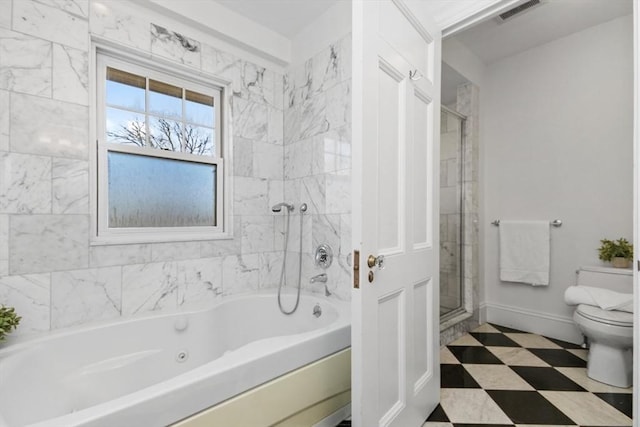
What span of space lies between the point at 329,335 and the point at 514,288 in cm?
227

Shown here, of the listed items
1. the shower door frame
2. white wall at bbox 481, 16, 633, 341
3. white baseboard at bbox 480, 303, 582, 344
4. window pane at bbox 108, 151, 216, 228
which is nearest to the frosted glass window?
window pane at bbox 108, 151, 216, 228

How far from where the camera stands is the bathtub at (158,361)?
98 cm

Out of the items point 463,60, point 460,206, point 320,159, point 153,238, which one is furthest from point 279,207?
point 463,60

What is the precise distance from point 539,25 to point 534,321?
246 centimetres

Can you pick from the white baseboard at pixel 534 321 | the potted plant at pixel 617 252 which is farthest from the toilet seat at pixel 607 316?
the white baseboard at pixel 534 321

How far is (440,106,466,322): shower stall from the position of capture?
2.89 m

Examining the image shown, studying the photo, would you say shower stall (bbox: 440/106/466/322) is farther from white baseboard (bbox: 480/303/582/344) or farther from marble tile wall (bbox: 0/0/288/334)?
marble tile wall (bbox: 0/0/288/334)

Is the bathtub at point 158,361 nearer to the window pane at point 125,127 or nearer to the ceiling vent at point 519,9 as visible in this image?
the window pane at point 125,127

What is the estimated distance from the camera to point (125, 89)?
188 centimetres

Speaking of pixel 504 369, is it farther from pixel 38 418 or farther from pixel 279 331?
pixel 38 418

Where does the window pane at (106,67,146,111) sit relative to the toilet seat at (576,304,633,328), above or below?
above

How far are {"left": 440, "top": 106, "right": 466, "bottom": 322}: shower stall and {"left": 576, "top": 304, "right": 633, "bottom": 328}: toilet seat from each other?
0.98 m

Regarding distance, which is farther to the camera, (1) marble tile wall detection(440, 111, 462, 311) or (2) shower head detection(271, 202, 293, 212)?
(1) marble tile wall detection(440, 111, 462, 311)

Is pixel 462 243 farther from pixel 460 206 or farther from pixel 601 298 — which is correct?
pixel 601 298
